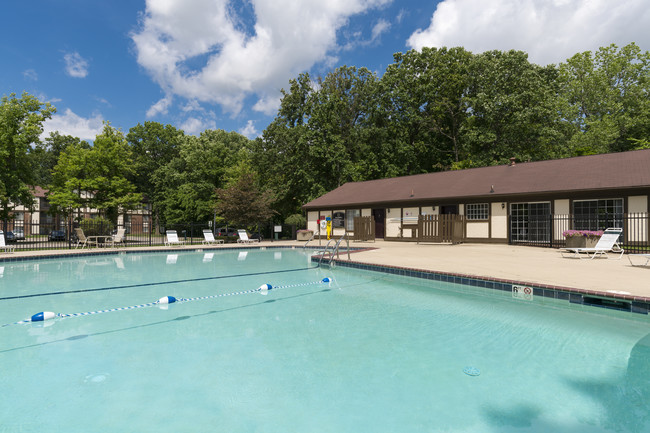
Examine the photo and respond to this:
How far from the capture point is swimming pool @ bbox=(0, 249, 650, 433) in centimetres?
279

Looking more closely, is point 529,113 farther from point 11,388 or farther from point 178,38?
point 11,388

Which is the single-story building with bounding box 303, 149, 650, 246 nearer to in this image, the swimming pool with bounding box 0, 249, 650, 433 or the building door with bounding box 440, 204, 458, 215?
the building door with bounding box 440, 204, 458, 215

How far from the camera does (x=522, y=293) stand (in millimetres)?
6465

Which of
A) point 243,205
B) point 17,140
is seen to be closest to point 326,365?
point 243,205

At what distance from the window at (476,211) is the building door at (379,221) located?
18.3 feet

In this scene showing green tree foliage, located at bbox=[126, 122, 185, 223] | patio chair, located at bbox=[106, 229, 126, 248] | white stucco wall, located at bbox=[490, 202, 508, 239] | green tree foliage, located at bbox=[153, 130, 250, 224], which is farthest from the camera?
green tree foliage, located at bbox=[126, 122, 185, 223]

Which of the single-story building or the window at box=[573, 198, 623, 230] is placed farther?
the window at box=[573, 198, 623, 230]

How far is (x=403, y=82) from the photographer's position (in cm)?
3341

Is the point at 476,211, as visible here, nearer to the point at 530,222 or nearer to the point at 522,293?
the point at 530,222

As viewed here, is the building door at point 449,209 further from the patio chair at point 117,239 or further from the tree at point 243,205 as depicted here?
the patio chair at point 117,239

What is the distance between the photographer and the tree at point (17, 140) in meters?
20.1

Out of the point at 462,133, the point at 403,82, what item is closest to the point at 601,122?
the point at 462,133

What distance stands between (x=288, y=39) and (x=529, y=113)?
21.2 metres

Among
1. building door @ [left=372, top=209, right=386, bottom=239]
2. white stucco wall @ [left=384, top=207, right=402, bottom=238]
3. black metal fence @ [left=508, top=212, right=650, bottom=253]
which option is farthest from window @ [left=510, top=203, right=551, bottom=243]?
building door @ [left=372, top=209, right=386, bottom=239]
